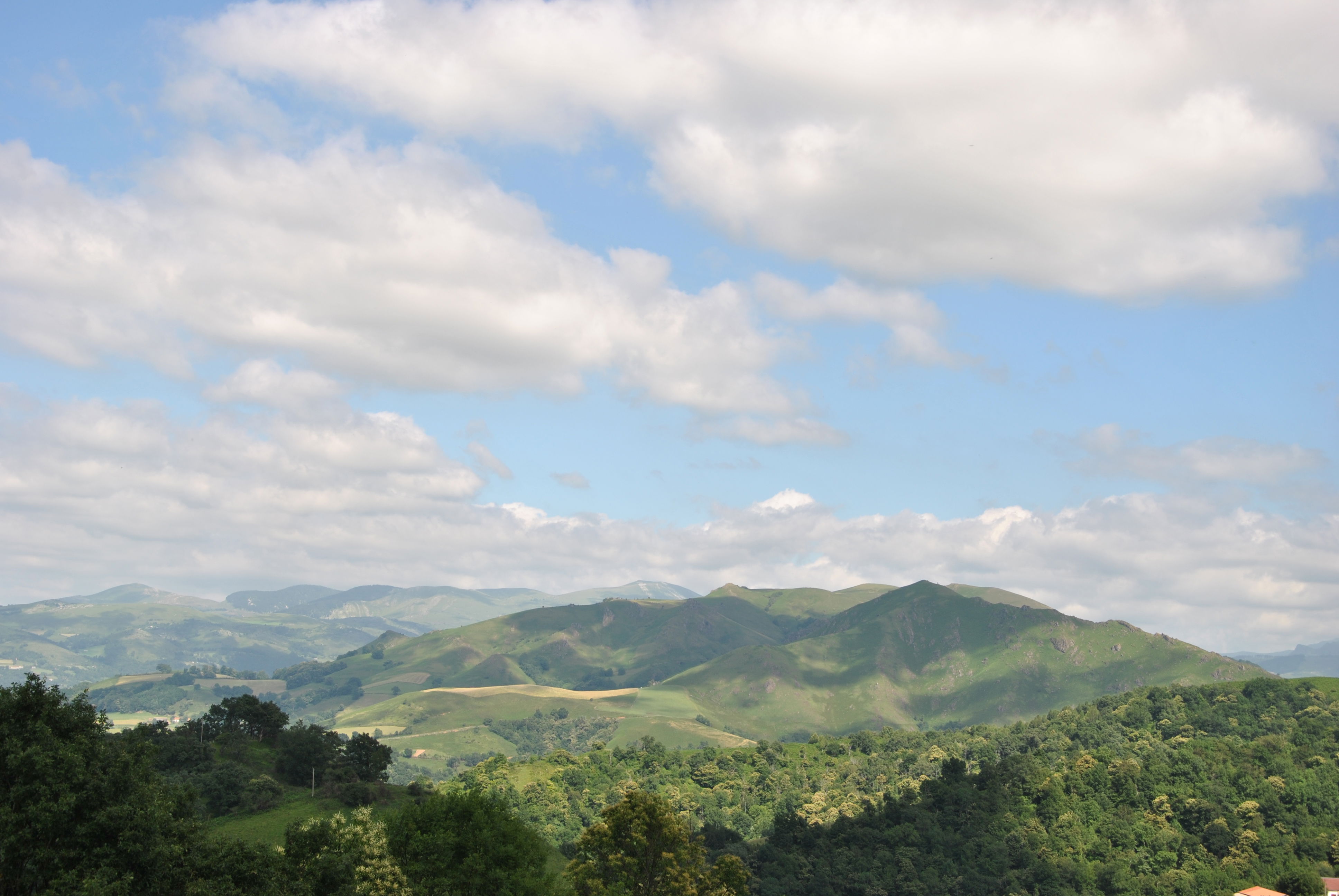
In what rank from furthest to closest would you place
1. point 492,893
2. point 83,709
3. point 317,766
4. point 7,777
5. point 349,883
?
point 317,766
point 492,893
point 349,883
point 83,709
point 7,777

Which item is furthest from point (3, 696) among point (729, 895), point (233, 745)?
point (233, 745)

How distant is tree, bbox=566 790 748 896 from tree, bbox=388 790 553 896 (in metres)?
6.88

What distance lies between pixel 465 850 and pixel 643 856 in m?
21.9

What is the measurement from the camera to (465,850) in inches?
3927

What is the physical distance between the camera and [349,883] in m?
79.6

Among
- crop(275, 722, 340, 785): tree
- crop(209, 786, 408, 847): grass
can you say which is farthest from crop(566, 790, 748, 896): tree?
crop(275, 722, 340, 785): tree

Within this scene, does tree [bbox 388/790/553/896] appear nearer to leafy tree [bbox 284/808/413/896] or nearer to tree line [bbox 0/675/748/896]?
tree line [bbox 0/675/748/896]

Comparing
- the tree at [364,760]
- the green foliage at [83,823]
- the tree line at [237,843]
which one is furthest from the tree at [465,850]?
the tree at [364,760]

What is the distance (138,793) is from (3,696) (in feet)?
39.7

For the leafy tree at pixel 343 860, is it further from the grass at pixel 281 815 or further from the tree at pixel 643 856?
the grass at pixel 281 815

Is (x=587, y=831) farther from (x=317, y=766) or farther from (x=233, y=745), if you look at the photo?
(x=233, y=745)

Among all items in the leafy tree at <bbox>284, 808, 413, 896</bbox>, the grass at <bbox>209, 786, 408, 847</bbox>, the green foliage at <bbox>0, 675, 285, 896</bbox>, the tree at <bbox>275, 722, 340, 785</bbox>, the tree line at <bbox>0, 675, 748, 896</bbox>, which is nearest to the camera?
the green foliage at <bbox>0, 675, 285, 896</bbox>

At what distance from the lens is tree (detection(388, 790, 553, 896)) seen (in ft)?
315

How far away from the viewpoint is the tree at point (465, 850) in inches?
3775
